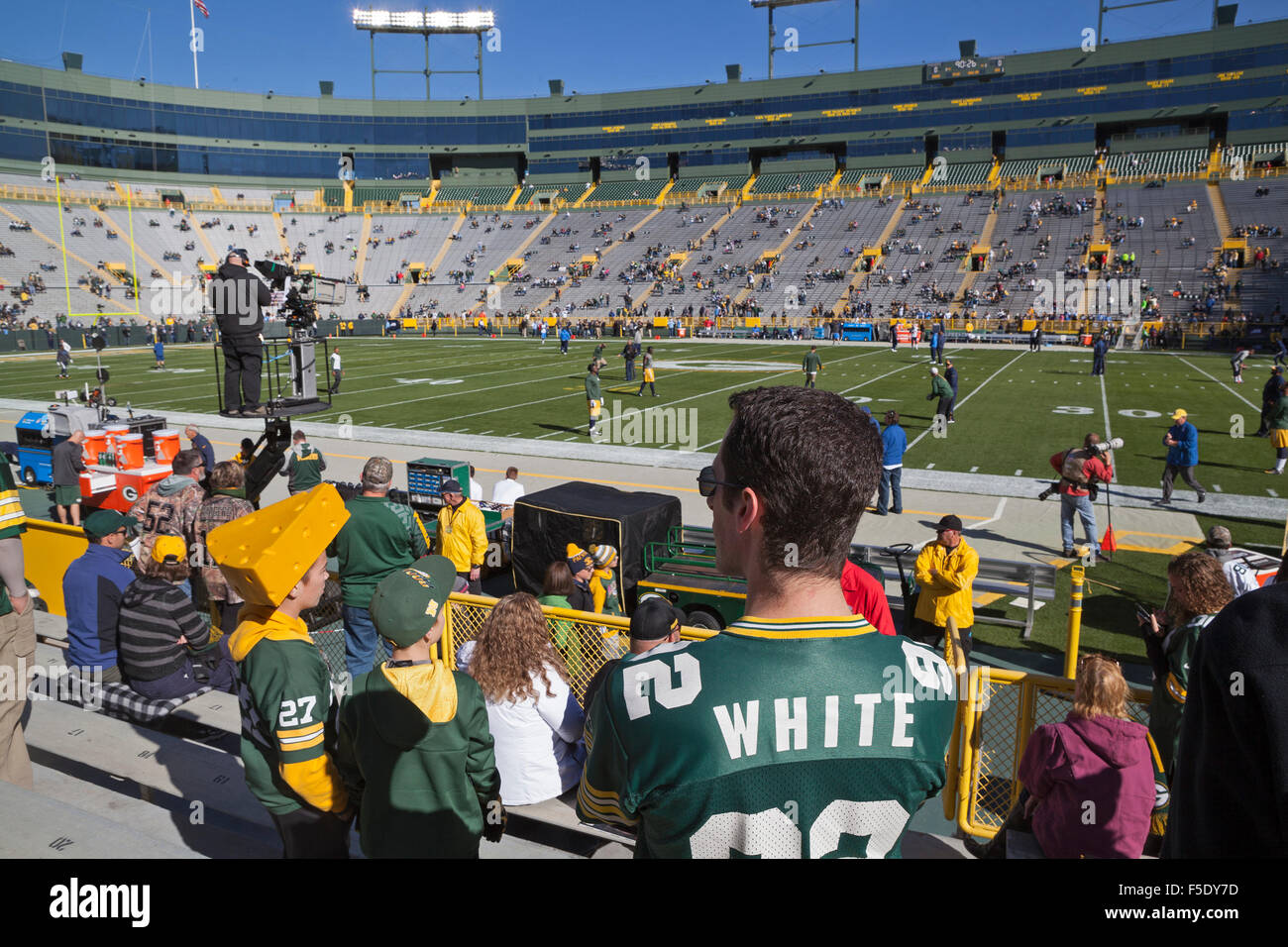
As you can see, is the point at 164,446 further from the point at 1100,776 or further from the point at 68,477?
the point at 1100,776

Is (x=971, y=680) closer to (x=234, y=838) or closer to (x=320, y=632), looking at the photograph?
(x=234, y=838)

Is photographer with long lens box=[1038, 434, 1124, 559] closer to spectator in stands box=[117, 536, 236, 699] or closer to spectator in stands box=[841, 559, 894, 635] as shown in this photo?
spectator in stands box=[841, 559, 894, 635]

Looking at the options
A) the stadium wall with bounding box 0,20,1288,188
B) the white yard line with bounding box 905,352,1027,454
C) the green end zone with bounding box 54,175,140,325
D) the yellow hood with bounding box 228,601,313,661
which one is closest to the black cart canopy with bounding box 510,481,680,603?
the yellow hood with bounding box 228,601,313,661

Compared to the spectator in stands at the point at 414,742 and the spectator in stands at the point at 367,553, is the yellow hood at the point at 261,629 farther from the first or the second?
the spectator in stands at the point at 367,553

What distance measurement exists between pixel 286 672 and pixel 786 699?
7.74 ft

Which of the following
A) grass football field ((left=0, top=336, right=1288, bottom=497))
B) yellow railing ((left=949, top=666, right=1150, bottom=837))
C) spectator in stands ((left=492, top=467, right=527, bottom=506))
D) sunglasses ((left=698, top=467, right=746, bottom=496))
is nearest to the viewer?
sunglasses ((left=698, top=467, right=746, bottom=496))

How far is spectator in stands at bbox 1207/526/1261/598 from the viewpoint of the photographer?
622cm

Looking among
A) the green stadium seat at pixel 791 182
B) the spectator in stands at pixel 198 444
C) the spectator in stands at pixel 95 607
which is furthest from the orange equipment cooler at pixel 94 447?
the green stadium seat at pixel 791 182

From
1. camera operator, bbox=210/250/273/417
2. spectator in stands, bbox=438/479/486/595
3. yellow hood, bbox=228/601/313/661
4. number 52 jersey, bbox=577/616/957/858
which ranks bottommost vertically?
spectator in stands, bbox=438/479/486/595

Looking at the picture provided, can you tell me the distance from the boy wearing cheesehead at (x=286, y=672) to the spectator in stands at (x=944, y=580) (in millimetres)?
5530

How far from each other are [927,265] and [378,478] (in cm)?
6174

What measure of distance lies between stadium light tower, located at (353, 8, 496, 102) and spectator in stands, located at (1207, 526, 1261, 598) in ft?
334

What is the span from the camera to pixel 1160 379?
3175 centimetres
